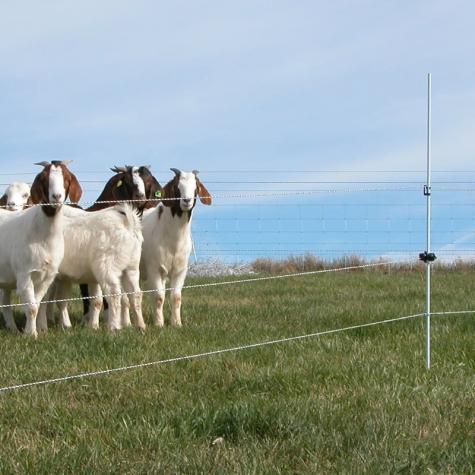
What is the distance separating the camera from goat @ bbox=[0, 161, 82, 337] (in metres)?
9.39

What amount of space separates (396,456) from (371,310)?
6.00 m

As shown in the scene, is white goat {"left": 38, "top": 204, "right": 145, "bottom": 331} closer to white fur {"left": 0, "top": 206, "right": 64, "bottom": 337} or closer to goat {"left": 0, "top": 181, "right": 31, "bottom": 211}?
white fur {"left": 0, "top": 206, "right": 64, "bottom": 337}

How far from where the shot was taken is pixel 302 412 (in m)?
5.54

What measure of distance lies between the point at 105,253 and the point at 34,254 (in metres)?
0.98

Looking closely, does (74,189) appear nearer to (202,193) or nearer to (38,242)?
(38,242)

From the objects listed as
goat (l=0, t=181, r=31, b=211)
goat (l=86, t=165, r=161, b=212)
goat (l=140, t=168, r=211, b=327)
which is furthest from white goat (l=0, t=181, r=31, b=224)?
goat (l=140, t=168, r=211, b=327)

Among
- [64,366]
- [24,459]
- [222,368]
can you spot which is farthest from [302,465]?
[64,366]

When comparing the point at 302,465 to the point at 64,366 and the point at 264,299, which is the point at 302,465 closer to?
the point at 64,366

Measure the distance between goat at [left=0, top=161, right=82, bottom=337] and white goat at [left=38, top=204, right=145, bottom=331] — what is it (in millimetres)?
637

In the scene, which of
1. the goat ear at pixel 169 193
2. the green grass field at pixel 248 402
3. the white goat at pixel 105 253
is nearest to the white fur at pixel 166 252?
the goat ear at pixel 169 193

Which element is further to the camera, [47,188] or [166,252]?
[166,252]

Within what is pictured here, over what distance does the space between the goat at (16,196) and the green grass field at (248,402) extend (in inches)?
97.9

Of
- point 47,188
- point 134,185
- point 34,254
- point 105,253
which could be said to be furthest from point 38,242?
point 134,185

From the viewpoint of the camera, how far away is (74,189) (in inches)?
379
